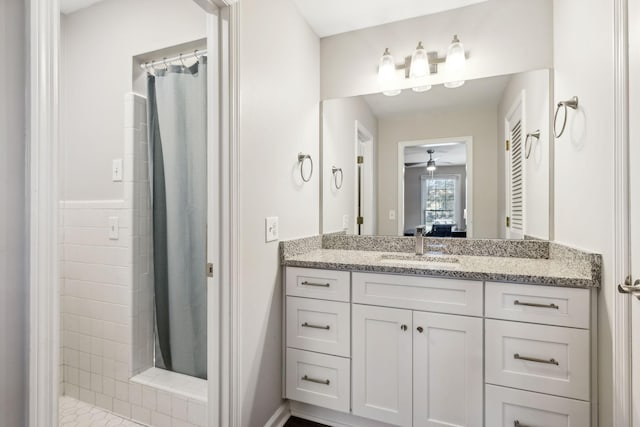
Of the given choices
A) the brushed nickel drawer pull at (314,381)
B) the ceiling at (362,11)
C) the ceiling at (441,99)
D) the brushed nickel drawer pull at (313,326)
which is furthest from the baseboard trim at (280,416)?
the ceiling at (362,11)

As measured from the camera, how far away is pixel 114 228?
1875mm

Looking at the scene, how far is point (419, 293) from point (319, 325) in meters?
0.55

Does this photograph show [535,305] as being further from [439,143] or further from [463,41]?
[463,41]

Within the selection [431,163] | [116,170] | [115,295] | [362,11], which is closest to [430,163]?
[431,163]

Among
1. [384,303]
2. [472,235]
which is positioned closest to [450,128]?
[472,235]

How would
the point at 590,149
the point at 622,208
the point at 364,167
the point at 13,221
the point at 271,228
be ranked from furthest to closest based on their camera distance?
the point at 364,167 < the point at 271,228 < the point at 590,149 < the point at 622,208 < the point at 13,221

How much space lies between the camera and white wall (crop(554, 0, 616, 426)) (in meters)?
1.13

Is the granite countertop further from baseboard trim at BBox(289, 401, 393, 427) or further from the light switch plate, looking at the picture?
the light switch plate

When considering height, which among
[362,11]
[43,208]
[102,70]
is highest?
[362,11]

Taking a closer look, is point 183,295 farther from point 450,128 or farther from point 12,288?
point 450,128

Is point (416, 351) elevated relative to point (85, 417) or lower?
elevated

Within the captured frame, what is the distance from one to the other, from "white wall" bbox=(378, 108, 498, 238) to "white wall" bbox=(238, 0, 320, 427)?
0.57 m

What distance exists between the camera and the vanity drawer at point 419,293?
1414 millimetres

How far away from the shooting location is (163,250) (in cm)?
191
